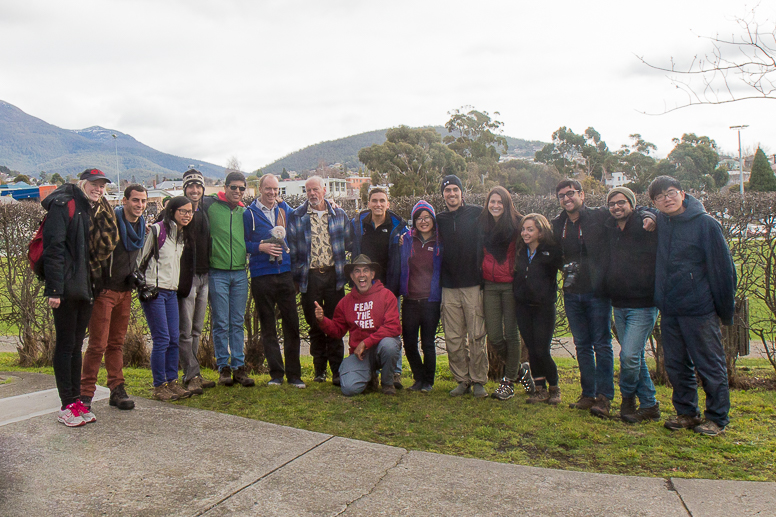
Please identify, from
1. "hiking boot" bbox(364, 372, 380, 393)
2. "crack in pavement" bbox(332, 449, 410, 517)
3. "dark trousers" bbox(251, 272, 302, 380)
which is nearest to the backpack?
"dark trousers" bbox(251, 272, 302, 380)

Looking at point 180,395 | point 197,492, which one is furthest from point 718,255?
point 180,395

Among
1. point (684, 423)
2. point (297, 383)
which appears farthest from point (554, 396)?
point (297, 383)

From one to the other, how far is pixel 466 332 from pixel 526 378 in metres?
0.72

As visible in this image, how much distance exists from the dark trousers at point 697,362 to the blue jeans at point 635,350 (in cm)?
15

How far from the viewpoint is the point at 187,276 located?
479cm

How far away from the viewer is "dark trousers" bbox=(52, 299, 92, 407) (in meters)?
3.91

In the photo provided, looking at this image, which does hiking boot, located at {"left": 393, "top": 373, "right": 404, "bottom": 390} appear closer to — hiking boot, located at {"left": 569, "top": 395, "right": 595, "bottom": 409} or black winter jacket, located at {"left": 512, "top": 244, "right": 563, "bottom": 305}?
black winter jacket, located at {"left": 512, "top": 244, "right": 563, "bottom": 305}

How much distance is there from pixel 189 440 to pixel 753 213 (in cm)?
581

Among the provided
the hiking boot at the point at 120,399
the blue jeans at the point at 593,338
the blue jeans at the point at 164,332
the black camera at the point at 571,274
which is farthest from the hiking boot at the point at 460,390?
the hiking boot at the point at 120,399

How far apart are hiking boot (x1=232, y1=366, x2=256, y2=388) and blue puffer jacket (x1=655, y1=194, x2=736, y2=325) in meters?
3.66

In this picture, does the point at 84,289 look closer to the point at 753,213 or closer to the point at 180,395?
the point at 180,395

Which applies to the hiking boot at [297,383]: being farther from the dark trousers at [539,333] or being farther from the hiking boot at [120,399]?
the dark trousers at [539,333]

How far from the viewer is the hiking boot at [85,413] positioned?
13.1 ft

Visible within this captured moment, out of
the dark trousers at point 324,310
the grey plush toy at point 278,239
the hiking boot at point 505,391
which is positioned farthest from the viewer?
the dark trousers at point 324,310
